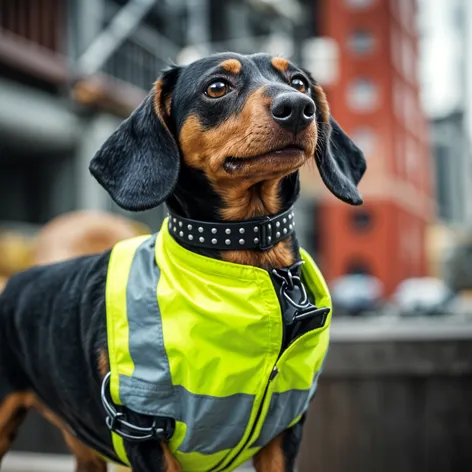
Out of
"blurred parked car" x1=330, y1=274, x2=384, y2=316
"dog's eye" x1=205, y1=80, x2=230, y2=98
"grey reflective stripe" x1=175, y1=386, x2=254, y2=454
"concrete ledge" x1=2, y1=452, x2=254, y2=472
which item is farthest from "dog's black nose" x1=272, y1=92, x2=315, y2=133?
"blurred parked car" x1=330, y1=274, x2=384, y2=316

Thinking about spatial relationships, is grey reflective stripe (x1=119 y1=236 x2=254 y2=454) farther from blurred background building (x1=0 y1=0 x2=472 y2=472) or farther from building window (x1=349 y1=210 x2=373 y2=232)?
building window (x1=349 y1=210 x2=373 y2=232)

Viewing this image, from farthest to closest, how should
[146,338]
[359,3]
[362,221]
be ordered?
[359,3], [362,221], [146,338]

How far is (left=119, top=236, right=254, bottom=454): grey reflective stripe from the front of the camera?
88.3 inches

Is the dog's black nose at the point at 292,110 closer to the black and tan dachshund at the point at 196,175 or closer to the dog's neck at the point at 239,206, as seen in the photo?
the black and tan dachshund at the point at 196,175

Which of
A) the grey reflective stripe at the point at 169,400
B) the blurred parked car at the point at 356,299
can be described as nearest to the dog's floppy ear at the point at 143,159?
the grey reflective stripe at the point at 169,400

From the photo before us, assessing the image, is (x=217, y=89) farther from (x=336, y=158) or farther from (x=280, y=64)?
(x=336, y=158)

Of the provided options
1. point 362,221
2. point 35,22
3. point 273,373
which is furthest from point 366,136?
point 273,373

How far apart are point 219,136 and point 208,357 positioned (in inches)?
25.0

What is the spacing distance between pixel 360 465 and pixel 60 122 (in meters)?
12.5

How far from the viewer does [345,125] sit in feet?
124

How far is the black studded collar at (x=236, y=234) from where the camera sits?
2.34 m

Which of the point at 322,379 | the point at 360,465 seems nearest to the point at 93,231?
the point at 322,379

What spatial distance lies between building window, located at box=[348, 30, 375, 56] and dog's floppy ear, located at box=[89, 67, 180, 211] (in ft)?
120

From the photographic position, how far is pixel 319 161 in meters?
2.54
